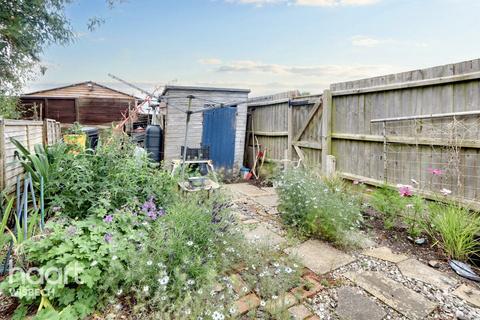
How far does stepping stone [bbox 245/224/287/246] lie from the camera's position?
2.75m

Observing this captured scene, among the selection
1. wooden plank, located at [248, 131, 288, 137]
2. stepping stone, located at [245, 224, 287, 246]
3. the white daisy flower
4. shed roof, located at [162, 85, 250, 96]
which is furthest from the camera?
shed roof, located at [162, 85, 250, 96]

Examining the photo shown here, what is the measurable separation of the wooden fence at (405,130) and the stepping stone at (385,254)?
34.8 inches

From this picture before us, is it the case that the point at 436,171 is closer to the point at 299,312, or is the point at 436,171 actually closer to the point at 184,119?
the point at 299,312

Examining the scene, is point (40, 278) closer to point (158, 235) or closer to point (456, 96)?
point (158, 235)

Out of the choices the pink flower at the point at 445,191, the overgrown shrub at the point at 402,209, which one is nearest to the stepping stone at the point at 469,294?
the overgrown shrub at the point at 402,209

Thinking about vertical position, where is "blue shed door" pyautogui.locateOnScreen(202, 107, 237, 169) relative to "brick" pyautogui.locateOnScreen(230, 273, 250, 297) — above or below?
above

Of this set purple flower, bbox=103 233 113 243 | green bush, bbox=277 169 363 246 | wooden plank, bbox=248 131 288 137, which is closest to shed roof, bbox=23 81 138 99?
wooden plank, bbox=248 131 288 137

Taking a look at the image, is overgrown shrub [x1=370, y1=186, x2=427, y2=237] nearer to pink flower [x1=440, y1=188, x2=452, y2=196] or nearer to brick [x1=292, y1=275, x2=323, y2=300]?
pink flower [x1=440, y1=188, x2=452, y2=196]

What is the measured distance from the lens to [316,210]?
2918 millimetres

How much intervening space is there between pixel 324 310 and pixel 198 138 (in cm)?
508

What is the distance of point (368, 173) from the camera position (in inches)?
159

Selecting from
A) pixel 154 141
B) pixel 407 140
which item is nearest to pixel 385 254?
pixel 407 140

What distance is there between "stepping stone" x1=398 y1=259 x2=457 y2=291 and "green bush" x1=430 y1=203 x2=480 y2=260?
1.32 ft

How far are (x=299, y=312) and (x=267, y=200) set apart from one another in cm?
288
